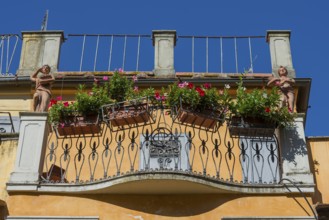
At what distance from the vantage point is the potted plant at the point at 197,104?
1027 cm

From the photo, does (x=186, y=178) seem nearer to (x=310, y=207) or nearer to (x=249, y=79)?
(x=310, y=207)

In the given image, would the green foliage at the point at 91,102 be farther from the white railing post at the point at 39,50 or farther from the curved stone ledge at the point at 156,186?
the white railing post at the point at 39,50

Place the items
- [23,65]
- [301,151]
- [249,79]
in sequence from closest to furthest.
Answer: [301,151] < [249,79] < [23,65]

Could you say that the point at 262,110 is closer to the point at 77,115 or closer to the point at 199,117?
the point at 199,117

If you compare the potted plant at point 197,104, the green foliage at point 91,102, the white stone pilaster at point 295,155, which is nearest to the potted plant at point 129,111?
the green foliage at point 91,102

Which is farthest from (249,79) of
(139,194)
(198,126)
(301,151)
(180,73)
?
(139,194)

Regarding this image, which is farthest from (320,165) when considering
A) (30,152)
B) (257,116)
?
(30,152)

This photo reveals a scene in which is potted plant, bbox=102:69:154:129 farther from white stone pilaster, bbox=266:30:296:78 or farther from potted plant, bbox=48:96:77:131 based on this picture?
white stone pilaster, bbox=266:30:296:78

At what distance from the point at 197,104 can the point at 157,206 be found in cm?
183

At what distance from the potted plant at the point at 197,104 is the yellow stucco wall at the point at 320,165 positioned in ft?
6.43

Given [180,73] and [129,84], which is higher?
[180,73]

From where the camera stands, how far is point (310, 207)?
9.34 meters

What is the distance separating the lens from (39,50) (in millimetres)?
15930

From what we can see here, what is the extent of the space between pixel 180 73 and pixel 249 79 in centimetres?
172
